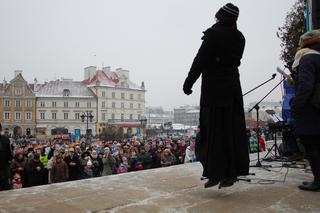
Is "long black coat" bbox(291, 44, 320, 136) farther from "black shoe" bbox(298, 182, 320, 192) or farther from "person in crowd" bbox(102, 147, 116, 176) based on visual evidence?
"person in crowd" bbox(102, 147, 116, 176)

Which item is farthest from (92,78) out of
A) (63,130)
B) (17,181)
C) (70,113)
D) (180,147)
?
(17,181)

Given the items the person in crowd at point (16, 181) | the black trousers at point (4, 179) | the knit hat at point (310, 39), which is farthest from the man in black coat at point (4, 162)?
the knit hat at point (310, 39)

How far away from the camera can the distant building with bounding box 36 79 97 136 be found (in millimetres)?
65312

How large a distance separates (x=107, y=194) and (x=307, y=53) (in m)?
2.62

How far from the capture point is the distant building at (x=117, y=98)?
69750 mm

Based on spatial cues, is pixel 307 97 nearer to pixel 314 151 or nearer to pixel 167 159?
pixel 314 151

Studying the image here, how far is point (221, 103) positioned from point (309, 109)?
0.97 metres

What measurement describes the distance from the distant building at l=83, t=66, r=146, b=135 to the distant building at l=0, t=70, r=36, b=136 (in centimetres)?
1302

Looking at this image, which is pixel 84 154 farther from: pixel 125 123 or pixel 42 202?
pixel 125 123

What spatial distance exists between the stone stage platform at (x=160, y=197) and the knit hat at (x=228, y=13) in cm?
179

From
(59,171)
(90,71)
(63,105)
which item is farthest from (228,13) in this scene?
(90,71)

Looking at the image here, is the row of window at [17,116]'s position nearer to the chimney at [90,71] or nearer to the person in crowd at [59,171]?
the chimney at [90,71]

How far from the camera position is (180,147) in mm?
14500

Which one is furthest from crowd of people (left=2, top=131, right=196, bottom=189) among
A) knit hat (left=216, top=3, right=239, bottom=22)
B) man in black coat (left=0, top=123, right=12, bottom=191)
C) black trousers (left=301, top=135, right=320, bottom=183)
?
black trousers (left=301, top=135, right=320, bottom=183)
